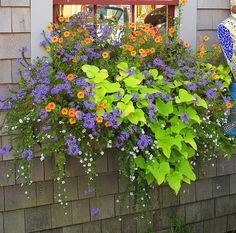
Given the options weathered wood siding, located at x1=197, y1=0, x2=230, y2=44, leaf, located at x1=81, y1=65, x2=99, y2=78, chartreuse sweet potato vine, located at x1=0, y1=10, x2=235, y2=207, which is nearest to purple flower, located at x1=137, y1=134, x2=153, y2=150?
chartreuse sweet potato vine, located at x1=0, y1=10, x2=235, y2=207

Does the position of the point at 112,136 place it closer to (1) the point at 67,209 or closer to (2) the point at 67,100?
(2) the point at 67,100

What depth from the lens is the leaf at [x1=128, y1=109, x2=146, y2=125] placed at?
3.16m

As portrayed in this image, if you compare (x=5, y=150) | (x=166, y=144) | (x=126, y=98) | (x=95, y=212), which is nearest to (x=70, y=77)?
(x=126, y=98)

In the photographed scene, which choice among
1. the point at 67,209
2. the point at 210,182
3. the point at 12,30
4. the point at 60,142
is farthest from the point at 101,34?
the point at 210,182

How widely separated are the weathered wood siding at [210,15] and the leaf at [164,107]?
0.81 metres

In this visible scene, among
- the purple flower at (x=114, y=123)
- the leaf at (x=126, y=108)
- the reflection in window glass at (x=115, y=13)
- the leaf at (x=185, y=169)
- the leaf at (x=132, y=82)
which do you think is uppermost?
the reflection in window glass at (x=115, y=13)

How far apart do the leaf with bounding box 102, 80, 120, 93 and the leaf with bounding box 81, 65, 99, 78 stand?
0.08 meters

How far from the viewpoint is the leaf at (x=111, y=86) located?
10.5ft

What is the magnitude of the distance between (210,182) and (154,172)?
1058 mm

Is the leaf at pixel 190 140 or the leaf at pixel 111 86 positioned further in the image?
the leaf at pixel 190 140

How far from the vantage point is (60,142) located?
10.2 feet

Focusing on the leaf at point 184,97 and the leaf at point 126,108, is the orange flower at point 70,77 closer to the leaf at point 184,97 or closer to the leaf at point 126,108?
the leaf at point 126,108

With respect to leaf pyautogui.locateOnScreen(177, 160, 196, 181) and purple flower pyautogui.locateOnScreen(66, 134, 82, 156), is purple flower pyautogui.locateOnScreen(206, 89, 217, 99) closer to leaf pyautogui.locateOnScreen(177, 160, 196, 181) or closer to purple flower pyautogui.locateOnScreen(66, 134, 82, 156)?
leaf pyautogui.locateOnScreen(177, 160, 196, 181)

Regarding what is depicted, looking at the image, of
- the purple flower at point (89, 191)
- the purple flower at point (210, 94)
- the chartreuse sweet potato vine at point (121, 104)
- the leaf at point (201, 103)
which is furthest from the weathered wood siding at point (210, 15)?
the purple flower at point (89, 191)
